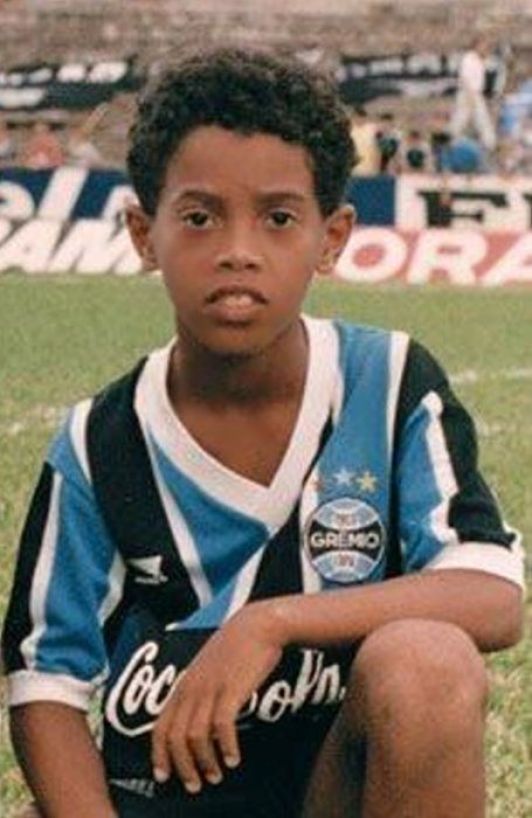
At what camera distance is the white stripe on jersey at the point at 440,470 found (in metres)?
3.65

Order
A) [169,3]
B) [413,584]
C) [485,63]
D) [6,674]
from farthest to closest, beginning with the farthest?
[169,3] → [485,63] → [6,674] → [413,584]

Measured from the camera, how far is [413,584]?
3.53 metres

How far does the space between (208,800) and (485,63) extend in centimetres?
3059

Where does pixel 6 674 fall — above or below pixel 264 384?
below

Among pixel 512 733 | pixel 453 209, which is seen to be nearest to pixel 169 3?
pixel 453 209

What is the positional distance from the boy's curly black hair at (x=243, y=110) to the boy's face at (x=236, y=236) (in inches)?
0.7

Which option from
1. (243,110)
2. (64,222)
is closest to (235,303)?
(243,110)

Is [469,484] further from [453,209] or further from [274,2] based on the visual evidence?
Result: [274,2]

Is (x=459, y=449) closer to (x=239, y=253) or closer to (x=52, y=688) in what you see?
(x=239, y=253)

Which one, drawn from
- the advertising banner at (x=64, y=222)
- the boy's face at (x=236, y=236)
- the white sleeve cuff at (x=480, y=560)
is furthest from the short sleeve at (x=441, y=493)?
the advertising banner at (x=64, y=222)

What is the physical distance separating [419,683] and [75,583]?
2.09 ft

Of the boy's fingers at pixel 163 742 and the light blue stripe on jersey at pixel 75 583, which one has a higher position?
the light blue stripe on jersey at pixel 75 583

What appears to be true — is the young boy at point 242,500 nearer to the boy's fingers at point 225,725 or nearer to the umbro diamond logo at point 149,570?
the umbro diamond logo at point 149,570

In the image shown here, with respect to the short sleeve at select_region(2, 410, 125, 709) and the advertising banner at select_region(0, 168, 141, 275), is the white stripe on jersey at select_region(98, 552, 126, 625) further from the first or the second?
the advertising banner at select_region(0, 168, 141, 275)
